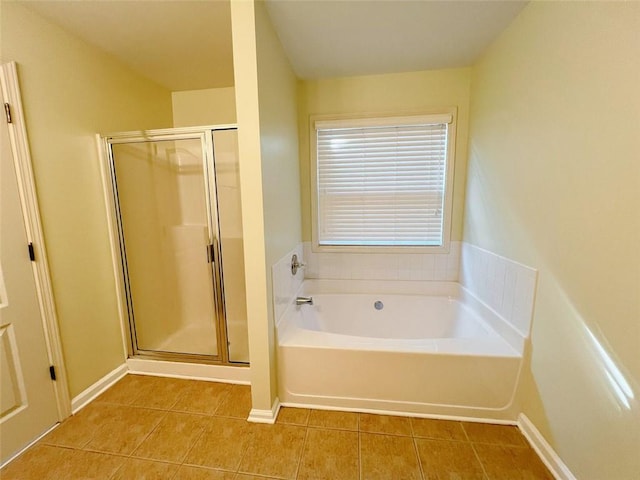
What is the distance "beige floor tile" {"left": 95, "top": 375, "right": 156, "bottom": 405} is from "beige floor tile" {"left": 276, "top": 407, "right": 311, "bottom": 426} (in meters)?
1.02

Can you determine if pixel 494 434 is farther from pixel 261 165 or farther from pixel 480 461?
pixel 261 165

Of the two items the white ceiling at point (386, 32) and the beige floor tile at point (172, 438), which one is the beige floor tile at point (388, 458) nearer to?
the beige floor tile at point (172, 438)

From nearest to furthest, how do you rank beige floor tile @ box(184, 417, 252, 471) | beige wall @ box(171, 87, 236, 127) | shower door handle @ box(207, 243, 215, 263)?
beige floor tile @ box(184, 417, 252, 471) → shower door handle @ box(207, 243, 215, 263) → beige wall @ box(171, 87, 236, 127)

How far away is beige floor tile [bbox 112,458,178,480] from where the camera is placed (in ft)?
3.85

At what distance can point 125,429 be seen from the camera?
1443 mm

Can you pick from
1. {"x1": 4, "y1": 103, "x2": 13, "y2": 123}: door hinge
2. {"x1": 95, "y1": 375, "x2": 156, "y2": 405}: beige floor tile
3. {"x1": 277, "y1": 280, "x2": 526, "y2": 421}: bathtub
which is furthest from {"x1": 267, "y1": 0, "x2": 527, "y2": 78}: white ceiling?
{"x1": 95, "y1": 375, "x2": 156, "y2": 405}: beige floor tile

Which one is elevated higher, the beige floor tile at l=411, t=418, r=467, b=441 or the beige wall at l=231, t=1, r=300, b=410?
the beige wall at l=231, t=1, r=300, b=410

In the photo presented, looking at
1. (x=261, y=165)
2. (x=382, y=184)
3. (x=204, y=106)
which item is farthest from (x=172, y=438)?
(x=204, y=106)

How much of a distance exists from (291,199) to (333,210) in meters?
0.51

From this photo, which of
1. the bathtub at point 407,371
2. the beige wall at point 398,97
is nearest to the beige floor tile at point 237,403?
the bathtub at point 407,371

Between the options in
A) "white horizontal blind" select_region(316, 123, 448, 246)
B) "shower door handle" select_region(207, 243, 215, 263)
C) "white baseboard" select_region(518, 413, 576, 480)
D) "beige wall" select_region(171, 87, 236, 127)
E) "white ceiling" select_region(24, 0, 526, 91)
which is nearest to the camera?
"white baseboard" select_region(518, 413, 576, 480)

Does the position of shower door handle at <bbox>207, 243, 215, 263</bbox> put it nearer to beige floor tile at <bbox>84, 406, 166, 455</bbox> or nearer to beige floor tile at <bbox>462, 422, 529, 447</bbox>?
beige floor tile at <bbox>84, 406, 166, 455</bbox>

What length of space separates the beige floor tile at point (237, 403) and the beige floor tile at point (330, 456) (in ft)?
1.47

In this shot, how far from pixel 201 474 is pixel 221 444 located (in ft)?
0.52
